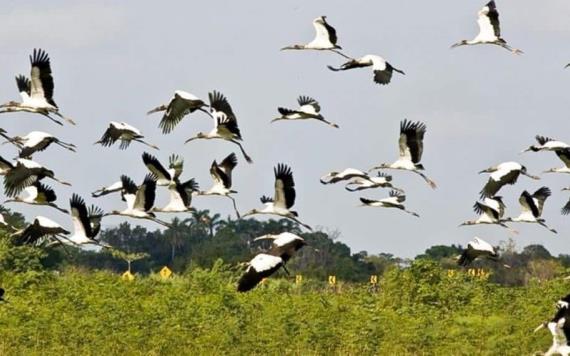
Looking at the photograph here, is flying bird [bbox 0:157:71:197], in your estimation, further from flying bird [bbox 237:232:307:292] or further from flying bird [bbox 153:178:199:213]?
flying bird [bbox 237:232:307:292]

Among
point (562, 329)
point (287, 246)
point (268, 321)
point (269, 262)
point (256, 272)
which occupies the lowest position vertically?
A: point (562, 329)

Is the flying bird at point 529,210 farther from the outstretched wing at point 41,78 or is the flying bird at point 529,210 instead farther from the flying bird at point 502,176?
the outstretched wing at point 41,78

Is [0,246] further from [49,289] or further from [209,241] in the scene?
→ [209,241]

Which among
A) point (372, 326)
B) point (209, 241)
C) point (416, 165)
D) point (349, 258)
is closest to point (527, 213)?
point (416, 165)

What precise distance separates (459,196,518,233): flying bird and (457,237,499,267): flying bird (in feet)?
2.58

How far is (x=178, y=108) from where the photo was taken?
78.9 feet

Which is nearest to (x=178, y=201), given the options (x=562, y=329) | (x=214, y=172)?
(x=214, y=172)

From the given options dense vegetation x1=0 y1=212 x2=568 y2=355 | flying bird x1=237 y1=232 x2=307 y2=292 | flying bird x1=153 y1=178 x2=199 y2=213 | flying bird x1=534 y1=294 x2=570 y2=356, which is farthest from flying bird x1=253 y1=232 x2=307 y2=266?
flying bird x1=153 y1=178 x2=199 y2=213

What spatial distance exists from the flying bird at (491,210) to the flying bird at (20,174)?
6.05 metres

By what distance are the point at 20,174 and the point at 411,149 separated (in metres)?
5.51

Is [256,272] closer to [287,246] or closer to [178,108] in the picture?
[287,246]

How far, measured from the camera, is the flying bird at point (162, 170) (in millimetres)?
24141

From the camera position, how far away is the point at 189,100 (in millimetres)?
23875

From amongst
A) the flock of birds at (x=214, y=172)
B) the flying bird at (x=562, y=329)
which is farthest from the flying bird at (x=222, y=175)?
the flying bird at (x=562, y=329)
